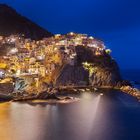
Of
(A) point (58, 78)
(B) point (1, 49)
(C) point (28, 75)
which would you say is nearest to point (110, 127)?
(C) point (28, 75)

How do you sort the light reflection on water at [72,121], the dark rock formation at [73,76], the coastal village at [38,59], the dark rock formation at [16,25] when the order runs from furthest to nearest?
the dark rock formation at [16,25]
the dark rock formation at [73,76]
the coastal village at [38,59]
the light reflection on water at [72,121]

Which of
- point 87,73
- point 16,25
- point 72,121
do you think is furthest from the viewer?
point 16,25

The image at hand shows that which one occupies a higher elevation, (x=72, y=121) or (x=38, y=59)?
(x=38, y=59)

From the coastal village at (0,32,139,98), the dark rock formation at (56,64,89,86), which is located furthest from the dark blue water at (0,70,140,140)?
the dark rock formation at (56,64,89,86)

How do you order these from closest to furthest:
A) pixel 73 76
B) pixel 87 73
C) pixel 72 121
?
pixel 72 121 < pixel 73 76 < pixel 87 73

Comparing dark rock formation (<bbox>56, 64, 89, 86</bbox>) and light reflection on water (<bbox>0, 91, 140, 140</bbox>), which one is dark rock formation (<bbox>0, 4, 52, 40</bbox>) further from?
light reflection on water (<bbox>0, 91, 140, 140</bbox>)

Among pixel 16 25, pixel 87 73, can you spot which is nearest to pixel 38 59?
pixel 87 73

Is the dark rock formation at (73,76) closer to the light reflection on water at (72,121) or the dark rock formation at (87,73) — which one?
the dark rock formation at (87,73)

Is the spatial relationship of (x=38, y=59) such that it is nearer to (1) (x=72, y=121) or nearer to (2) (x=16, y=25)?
(1) (x=72, y=121)

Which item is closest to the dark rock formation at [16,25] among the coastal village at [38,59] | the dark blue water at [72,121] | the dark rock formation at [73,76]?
the coastal village at [38,59]

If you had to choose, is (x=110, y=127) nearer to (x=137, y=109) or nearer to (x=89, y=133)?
(x=89, y=133)
